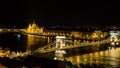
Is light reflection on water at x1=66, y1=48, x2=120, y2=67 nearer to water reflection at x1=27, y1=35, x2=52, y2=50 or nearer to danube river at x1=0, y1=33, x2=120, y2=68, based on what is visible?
danube river at x1=0, y1=33, x2=120, y2=68

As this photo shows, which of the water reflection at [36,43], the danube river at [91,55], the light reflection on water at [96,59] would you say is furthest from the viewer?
the water reflection at [36,43]

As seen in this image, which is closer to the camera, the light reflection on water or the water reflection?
the light reflection on water

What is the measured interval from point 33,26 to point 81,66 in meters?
25.6

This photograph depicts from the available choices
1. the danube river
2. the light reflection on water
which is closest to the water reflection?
the danube river

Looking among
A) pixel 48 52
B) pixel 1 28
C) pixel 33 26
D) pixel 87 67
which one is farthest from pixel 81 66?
pixel 1 28

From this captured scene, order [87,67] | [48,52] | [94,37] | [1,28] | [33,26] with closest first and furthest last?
[87,67], [48,52], [94,37], [33,26], [1,28]

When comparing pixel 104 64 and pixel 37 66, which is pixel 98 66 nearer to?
pixel 104 64

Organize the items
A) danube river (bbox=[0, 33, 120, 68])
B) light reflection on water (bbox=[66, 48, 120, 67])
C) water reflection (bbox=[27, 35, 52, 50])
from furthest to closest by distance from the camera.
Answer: water reflection (bbox=[27, 35, 52, 50]), light reflection on water (bbox=[66, 48, 120, 67]), danube river (bbox=[0, 33, 120, 68])

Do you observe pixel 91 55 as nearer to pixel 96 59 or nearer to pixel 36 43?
pixel 96 59

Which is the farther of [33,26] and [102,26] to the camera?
[102,26]

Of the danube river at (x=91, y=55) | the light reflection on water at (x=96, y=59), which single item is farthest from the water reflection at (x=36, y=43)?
the light reflection on water at (x=96, y=59)

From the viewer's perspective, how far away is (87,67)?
9.17 meters

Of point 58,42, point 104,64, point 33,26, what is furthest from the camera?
point 33,26

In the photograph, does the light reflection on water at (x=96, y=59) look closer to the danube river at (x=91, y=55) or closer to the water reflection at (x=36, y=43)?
the danube river at (x=91, y=55)
